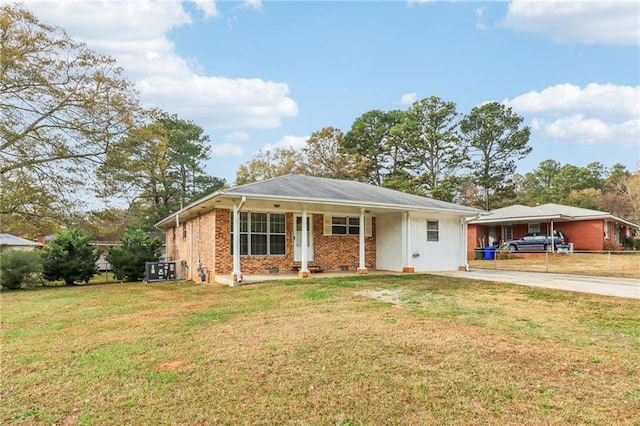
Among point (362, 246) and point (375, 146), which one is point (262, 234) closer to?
point (362, 246)

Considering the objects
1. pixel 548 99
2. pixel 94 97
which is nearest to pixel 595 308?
pixel 94 97

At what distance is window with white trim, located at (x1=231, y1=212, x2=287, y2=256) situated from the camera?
12648mm

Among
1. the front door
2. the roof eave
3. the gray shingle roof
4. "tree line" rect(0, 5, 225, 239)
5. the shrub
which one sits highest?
"tree line" rect(0, 5, 225, 239)

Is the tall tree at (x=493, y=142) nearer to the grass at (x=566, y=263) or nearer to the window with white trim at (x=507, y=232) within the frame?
→ the window with white trim at (x=507, y=232)

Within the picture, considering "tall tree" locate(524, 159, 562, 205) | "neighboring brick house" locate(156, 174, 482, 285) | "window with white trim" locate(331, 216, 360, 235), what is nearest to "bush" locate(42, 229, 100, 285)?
"neighboring brick house" locate(156, 174, 482, 285)

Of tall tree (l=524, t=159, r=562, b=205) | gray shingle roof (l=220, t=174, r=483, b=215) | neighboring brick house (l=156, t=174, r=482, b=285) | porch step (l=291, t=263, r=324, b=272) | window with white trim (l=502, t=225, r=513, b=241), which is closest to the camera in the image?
gray shingle roof (l=220, t=174, r=483, b=215)

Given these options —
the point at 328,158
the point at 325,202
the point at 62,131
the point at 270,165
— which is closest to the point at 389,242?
the point at 325,202

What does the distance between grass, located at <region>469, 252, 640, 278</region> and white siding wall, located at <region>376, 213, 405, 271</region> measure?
551 cm

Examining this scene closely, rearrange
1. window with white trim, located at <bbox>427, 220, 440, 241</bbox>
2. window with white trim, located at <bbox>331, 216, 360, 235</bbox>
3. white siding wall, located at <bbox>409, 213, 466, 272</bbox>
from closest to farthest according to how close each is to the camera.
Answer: window with white trim, located at <bbox>331, 216, 360, 235</bbox>
white siding wall, located at <bbox>409, 213, 466, 272</bbox>
window with white trim, located at <bbox>427, 220, 440, 241</bbox>

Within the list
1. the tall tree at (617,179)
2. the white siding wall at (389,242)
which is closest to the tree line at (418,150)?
the tall tree at (617,179)

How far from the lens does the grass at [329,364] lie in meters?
3.10

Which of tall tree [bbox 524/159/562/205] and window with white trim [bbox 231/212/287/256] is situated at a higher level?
tall tree [bbox 524/159/562/205]

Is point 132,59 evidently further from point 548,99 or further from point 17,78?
point 548,99

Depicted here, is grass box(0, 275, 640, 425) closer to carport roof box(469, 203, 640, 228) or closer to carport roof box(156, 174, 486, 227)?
carport roof box(156, 174, 486, 227)
